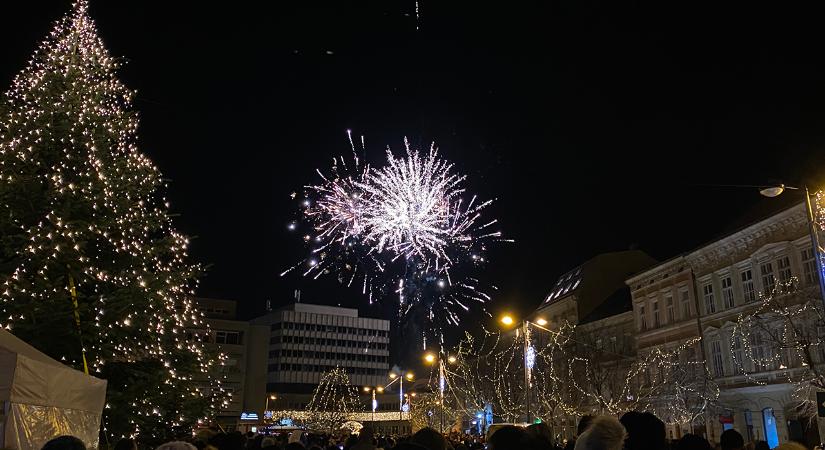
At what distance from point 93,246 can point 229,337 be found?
74364 mm

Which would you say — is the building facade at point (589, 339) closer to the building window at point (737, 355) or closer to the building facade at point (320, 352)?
the building window at point (737, 355)

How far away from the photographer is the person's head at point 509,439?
4.12 m

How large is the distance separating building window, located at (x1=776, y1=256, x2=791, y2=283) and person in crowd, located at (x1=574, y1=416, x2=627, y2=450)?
32.8 metres

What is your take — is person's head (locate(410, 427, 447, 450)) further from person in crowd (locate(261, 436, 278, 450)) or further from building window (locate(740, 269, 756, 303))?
building window (locate(740, 269, 756, 303))

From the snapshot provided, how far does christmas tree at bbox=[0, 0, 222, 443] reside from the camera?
1327 centimetres

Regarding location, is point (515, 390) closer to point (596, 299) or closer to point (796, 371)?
point (596, 299)

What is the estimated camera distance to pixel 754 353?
3434 centimetres

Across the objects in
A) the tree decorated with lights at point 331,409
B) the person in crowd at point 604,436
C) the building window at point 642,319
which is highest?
the building window at point 642,319

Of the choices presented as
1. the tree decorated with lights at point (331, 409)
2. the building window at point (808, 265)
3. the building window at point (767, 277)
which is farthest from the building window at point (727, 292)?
the tree decorated with lights at point (331, 409)

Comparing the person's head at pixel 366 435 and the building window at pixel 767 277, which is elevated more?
the building window at pixel 767 277

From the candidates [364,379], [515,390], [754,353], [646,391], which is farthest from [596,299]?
[364,379]

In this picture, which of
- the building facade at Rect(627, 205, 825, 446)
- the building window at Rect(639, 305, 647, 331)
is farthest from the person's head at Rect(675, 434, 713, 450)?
the building window at Rect(639, 305, 647, 331)

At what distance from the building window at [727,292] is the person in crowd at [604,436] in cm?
3719

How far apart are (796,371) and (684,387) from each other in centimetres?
729
